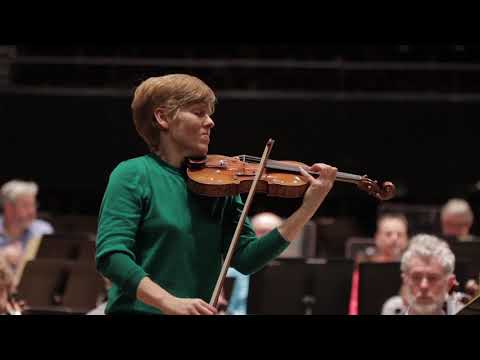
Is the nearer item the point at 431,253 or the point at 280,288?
the point at 431,253

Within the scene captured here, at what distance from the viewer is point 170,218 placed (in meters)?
2.08

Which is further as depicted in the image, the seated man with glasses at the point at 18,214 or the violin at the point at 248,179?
the seated man with glasses at the point at 18,214

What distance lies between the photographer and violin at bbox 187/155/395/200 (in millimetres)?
2127

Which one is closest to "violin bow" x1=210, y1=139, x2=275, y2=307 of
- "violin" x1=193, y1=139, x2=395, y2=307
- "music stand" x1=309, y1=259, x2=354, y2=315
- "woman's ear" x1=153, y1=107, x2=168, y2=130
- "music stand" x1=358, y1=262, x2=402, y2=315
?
"violin" x1=193, y1=139, x2=395, y2=307

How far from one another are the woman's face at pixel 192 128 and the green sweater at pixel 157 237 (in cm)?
6

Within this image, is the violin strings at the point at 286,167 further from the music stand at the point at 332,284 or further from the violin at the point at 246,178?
the music stand at the point at 332,284

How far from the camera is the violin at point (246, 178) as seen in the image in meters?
2.13

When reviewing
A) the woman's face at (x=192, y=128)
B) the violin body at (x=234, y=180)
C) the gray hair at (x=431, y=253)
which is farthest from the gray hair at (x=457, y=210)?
the woman's face at (x=192, y=128)

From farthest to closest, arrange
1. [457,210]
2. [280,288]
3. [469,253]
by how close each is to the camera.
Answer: [457,210] < [280,288] < [469,253]

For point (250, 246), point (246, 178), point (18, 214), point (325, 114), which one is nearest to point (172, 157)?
point (246, 178)

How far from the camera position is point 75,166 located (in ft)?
18.4

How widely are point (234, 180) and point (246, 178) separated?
38 mm

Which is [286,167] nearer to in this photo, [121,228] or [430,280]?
[121,228]
